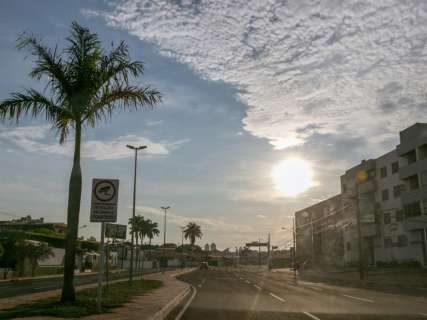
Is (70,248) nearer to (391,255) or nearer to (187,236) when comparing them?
(391,255)

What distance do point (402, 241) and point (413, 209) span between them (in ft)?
24.7

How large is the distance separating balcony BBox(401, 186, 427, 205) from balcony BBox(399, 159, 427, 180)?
208 cm

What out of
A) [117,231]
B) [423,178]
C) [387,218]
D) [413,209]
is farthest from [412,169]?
[117,231]

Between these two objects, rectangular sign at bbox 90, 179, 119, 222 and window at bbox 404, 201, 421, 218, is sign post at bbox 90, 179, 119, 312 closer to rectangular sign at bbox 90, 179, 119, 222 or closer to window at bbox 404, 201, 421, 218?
rectangular sign at bbox 90, 179, 119, 222

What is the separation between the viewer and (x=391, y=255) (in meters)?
59.4

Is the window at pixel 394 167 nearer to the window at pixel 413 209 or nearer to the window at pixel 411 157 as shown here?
the window at pixel 411 157

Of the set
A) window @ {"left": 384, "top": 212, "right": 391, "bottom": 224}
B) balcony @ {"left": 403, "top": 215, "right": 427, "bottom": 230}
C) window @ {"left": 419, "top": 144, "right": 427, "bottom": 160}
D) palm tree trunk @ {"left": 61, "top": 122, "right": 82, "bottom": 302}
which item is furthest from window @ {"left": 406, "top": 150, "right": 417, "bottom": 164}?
A: palm tree trunk @ {"left": 61, "top": 122, "right": 82, "bottom": 302}

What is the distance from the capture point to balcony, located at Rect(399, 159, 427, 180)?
49.4m

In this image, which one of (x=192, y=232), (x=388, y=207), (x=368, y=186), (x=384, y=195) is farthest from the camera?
(x=192, y=232)

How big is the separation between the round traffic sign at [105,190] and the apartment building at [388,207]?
3672cm

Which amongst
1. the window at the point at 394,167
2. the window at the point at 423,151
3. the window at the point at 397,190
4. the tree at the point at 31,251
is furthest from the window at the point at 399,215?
the tree at the point at 31,251

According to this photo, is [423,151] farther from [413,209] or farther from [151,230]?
[151,230]

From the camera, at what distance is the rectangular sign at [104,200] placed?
13.2 meters

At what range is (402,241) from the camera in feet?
186
